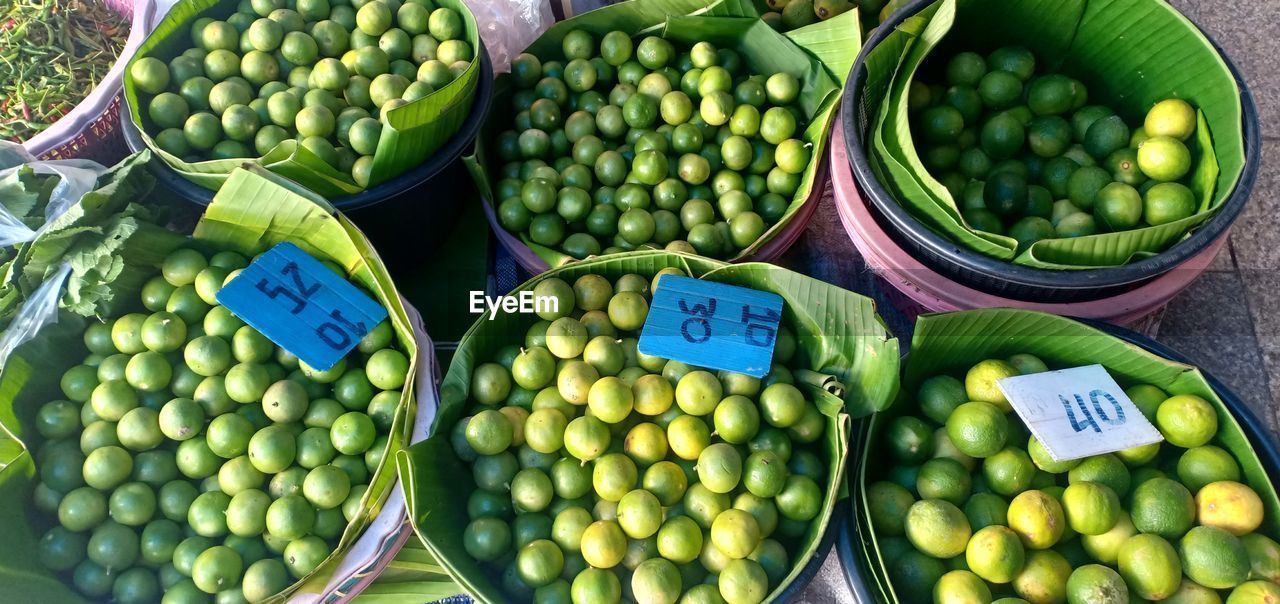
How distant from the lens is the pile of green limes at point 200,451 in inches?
53.1

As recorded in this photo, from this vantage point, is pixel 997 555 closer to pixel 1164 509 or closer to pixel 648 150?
pixel 1164 509

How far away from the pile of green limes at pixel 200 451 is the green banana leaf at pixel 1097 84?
1.19 m

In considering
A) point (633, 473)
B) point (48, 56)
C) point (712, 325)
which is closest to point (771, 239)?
point (712, 325)

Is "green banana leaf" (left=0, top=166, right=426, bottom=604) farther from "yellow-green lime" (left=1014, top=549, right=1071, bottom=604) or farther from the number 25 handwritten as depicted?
"yellow-green lime" (left=1014, top=549, right=1071, bottom=604)

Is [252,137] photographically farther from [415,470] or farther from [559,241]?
[415,470]

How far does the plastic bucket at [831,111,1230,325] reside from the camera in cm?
165

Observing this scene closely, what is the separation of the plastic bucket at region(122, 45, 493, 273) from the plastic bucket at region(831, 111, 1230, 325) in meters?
0.95

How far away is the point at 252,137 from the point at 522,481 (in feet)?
3.68

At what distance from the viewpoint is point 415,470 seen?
1325mm

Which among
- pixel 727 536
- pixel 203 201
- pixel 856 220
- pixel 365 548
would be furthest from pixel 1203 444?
pixel 203 201

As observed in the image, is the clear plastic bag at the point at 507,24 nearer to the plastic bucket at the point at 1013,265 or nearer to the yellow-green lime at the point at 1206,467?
the plastic bucket at the point at 1013,265

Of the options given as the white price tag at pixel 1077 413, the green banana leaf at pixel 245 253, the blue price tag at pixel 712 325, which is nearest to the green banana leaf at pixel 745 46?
the blue price tag at pixel 712 325

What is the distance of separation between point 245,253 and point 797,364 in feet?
4.12

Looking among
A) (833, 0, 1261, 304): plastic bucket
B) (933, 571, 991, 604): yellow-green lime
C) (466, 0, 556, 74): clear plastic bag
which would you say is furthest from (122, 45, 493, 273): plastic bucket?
(933, 571, 991, 604): yellow-green lime
